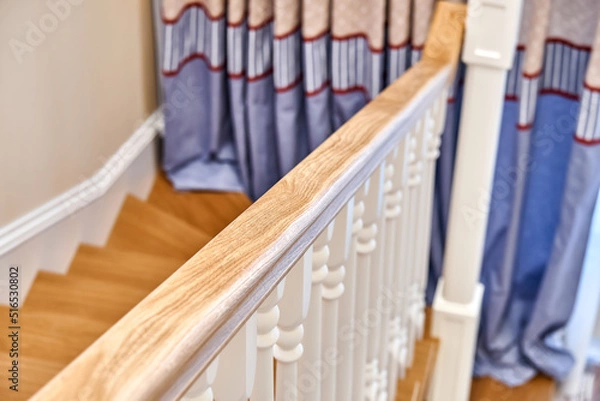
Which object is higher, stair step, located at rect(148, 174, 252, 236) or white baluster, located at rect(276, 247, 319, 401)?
white baluster, located at rect(276, 247, 319, 401)

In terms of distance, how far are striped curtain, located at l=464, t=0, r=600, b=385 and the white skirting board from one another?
1197 mm

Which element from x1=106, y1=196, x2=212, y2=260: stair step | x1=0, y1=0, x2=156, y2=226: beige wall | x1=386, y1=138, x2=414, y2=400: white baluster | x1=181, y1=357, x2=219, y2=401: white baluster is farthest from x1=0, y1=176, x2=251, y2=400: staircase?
x1=181, y1=357, x2=219, y2=401: white baluster

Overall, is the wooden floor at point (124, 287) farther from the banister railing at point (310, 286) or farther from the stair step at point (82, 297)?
the banister railing at point (310, 286)

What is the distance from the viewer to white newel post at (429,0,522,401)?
1928 mm

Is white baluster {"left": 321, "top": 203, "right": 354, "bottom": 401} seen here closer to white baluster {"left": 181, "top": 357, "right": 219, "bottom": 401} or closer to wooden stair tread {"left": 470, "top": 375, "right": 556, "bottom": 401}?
white baluster {"left": 181, "top": 357, "right": 219, "bottom": 401}

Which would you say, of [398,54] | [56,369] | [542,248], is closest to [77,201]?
[56,369]

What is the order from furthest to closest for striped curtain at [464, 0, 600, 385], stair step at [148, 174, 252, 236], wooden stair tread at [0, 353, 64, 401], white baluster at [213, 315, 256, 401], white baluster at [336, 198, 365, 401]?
stair step at [148, 174, 252, 236]
striped curtain at [464, 0, 600, 385]
wooden stair tread at [0, 353, 64, 401]
white baluster at [336, 198, 365, 401]
white baluster at [213, 315, 256, 401]

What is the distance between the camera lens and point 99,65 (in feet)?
7.58

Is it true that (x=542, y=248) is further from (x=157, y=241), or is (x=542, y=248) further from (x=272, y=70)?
(x=157, y=241)

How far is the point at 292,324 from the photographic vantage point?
1.03 metres

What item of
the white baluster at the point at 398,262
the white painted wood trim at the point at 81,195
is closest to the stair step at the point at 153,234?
the white painted wood trim at the point at 81,195

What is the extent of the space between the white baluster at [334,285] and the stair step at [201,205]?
1307 millimetres

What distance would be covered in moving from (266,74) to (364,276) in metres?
1.21

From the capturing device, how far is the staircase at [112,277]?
1867mm
